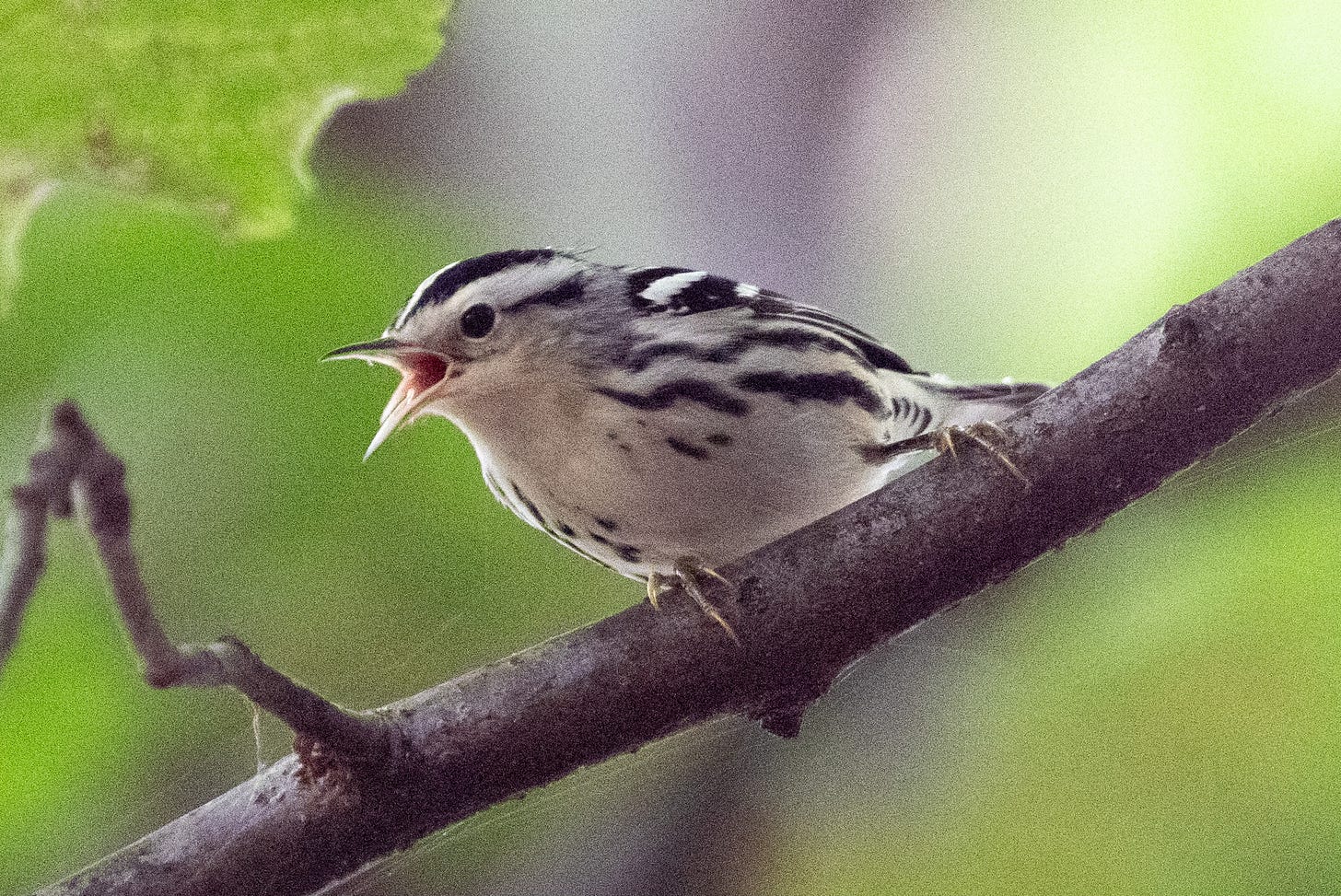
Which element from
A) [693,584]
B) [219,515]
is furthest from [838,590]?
[219,515]

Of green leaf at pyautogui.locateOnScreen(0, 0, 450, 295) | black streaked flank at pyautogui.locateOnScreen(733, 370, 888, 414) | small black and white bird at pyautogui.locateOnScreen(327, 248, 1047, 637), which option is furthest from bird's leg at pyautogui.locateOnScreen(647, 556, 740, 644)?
green leaf at pyautogui.locateOnScreen(0, 0, 450, 295)

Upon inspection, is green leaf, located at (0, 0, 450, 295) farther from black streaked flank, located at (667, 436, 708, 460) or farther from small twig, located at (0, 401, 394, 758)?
black streaked flank, located at (667, 436, 708, 460)

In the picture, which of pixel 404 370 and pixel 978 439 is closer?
pixel 978 439

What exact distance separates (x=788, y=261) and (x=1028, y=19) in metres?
0.17

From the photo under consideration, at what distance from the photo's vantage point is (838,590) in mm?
479

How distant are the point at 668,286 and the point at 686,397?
0.30 feet

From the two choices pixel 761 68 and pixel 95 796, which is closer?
pixel 95 796

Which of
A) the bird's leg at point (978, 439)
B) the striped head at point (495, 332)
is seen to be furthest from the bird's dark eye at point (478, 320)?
the bird's leg at point (978, 439)

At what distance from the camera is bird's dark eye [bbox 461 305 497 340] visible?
0.62 meters

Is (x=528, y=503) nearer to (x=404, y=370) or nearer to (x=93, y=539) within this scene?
(x=404, y=370)

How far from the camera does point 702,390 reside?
60cm

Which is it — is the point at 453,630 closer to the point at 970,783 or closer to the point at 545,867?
the point at 545,867

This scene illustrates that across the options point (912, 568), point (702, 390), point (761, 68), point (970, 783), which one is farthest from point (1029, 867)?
point (761, 68)

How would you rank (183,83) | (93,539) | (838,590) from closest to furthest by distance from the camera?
(93,539)
(183,83)
(838,590)
